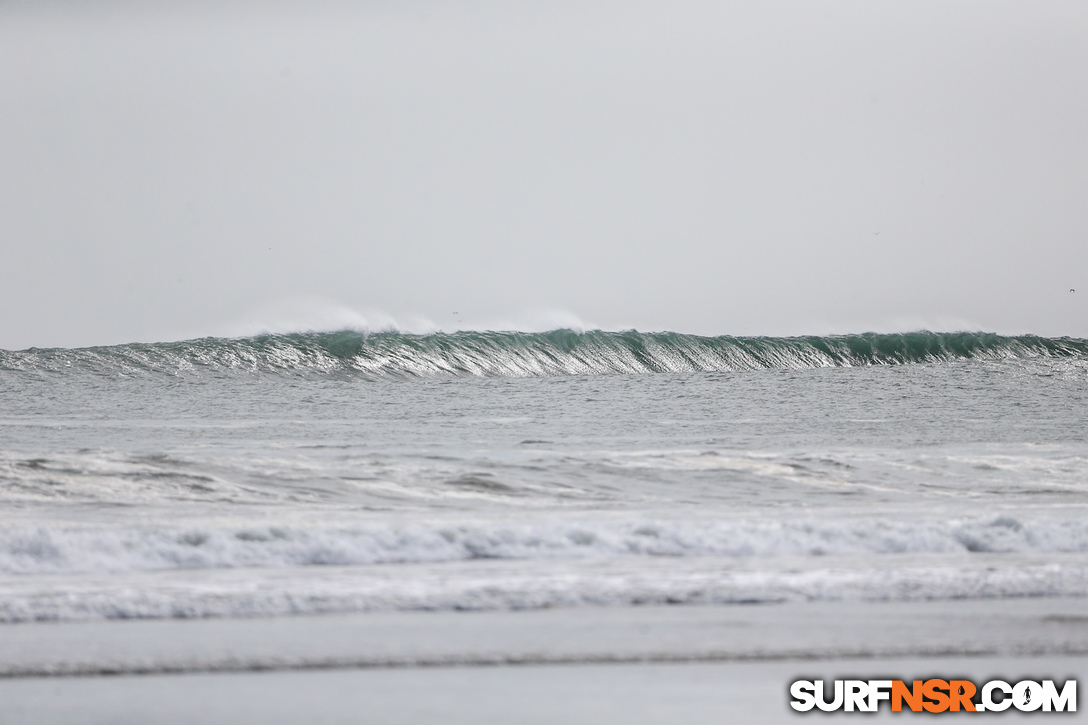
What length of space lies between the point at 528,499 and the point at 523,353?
19.7 m

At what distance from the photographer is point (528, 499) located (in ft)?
21.6

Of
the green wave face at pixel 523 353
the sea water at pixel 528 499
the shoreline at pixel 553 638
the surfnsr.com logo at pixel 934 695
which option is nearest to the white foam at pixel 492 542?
the sea water at pixel 528 499

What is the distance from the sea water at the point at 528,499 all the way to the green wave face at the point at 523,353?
19.2ft

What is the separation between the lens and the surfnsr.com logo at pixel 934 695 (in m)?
2.49

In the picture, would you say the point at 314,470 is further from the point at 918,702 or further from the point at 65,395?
the point at 65,395

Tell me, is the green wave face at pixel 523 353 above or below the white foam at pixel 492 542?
above

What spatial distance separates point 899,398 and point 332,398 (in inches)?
376

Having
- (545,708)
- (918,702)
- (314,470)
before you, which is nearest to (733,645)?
(918,702)

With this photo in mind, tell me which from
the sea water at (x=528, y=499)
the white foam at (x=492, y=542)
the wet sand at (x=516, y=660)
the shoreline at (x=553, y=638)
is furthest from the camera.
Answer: the white foam at (x=492, y=542)

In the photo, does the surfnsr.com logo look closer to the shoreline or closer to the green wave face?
the shoreline

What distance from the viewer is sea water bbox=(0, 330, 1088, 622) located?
3.82 m

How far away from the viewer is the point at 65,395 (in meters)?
16.3

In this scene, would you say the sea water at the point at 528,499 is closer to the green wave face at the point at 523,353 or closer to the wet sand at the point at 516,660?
the wet sand at the point at 516,660

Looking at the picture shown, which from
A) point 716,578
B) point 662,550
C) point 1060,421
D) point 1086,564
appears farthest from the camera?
point 1060,421
